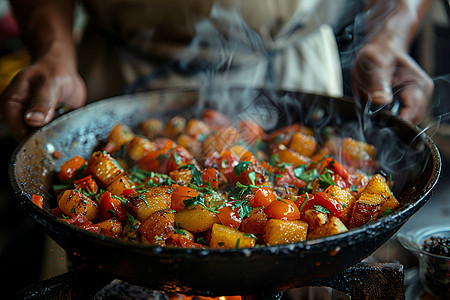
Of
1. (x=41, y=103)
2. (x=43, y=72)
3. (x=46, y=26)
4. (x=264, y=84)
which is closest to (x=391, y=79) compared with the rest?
(x=264, y=84)

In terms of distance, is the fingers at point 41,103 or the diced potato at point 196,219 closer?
the diced potato at point 196,219

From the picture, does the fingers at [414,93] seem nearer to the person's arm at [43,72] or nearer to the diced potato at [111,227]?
the diced potato at [111,227]

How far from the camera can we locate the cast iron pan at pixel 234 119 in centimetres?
119

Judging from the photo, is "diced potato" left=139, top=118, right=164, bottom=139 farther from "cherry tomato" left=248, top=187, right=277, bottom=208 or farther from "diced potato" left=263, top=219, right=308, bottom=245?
"diced potato" left=263, top=219, right=308, bottom=245

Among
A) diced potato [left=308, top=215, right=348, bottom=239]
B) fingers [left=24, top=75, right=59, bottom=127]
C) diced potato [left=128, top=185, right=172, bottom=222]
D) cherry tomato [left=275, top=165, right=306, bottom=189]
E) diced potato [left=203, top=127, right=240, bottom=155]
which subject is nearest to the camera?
diced potato [left=308, top=215, right=348, bottom=239]

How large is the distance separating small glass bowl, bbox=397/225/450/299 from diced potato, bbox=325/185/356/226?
516mm

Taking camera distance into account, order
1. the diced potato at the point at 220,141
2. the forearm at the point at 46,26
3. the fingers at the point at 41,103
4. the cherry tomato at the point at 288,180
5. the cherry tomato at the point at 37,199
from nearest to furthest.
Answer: the cherry tomato at the point at 37,199, the cherry tomato at the point at 288,180, the fingers at the point at 41,103, the diced potato at the point at 220,141, the forearm at the point at 46,26

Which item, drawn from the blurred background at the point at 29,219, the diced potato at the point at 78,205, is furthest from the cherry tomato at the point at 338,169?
the diced potato at the point at 78,205

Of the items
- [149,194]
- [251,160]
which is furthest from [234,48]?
[149,194]

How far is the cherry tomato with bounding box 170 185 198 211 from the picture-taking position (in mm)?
1616

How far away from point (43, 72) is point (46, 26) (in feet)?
2.24

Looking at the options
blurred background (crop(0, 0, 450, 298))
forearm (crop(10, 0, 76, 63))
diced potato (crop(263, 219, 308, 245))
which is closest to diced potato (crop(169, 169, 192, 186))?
diced potato (crop(263, 219, 308, 245))

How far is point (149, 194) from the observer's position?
5.38 ft

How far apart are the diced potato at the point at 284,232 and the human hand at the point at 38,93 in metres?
1.25
